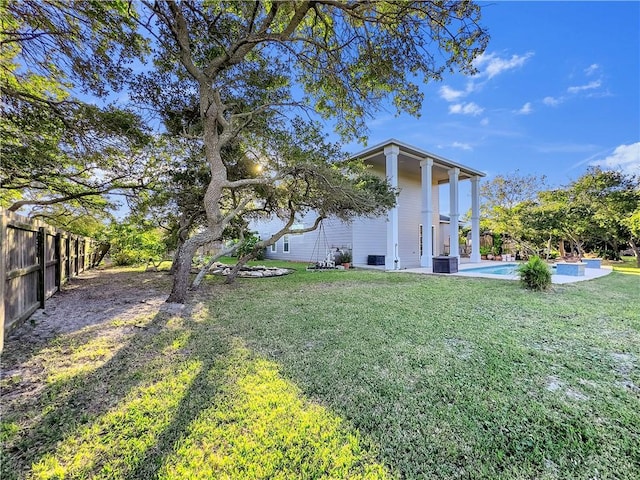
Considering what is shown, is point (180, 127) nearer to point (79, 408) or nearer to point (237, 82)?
point (237, 82)

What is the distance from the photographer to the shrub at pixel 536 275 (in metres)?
7.93

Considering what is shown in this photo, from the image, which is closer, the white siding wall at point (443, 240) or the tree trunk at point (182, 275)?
the tree trunk at point (182, 275)

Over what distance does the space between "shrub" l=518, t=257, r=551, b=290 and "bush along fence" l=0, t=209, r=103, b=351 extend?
1062 cm

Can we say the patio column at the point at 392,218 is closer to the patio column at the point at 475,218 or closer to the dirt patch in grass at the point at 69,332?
the patio column at the point at 475,218

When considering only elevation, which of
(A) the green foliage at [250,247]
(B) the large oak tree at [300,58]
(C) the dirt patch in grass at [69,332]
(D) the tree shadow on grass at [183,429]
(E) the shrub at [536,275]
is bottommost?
(D) the tree shadow on grass at [183,429]

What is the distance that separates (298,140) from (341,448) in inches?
309

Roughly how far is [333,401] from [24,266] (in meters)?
5.33

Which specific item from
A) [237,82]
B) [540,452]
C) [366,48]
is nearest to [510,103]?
[366,48]

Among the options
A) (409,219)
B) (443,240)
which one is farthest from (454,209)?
(443,240)

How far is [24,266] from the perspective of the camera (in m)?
4.61

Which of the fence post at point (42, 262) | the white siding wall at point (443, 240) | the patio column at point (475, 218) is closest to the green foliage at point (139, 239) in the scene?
the fence post at point (42, 262)

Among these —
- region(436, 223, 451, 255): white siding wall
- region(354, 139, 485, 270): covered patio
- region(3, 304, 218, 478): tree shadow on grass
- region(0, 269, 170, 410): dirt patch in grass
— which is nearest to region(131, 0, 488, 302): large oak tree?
region(0, 269, 170, 410): dirt patch in grass

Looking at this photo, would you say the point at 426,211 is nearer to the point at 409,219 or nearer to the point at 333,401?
the point at 409,219

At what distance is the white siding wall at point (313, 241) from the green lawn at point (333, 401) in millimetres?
10989
